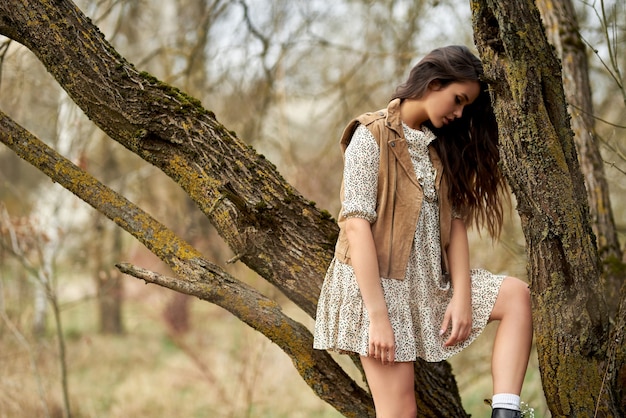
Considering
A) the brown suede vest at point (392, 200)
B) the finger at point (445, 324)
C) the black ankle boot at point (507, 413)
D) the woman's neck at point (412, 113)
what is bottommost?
the black ankle boot at point (507, 413)

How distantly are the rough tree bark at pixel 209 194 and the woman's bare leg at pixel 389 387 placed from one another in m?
0.27

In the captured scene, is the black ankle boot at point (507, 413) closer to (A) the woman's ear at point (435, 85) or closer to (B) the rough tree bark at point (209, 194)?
(B) the rough tree bark at point (209, 194)

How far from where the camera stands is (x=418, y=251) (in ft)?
8.03

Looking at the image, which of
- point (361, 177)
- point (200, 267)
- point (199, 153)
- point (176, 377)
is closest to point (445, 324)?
point (361, 177)

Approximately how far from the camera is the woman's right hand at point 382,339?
89.0 inches

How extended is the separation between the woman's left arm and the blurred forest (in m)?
1.52

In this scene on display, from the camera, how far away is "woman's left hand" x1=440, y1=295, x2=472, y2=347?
2.38 metres

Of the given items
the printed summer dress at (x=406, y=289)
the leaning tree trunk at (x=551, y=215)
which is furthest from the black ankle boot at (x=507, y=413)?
the printed summer dress at (x=406, y=289)

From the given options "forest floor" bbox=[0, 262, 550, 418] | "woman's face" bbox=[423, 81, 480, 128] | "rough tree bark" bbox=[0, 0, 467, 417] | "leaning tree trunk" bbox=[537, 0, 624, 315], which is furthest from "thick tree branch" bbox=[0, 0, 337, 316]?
"forest floor" bbox=[0, 262, 550, 418]

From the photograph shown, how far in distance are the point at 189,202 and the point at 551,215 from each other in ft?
27.7

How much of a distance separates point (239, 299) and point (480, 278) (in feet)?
2.81

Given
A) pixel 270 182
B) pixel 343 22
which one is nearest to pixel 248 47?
pixel 343 22

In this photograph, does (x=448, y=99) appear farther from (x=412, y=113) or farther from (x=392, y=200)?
(x=392, y=200)

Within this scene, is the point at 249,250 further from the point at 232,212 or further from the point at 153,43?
the point at 153,43
